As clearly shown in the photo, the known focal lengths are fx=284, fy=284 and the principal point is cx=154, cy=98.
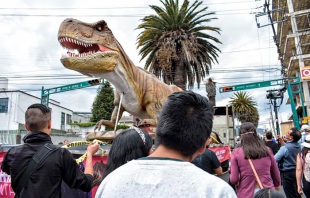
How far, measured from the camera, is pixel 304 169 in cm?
441

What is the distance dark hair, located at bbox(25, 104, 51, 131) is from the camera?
2.33 meters

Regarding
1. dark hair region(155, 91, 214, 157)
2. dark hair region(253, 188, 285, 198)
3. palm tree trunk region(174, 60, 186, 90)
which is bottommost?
dark hair region(253, 188, 285, 198)

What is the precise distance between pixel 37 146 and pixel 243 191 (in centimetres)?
231

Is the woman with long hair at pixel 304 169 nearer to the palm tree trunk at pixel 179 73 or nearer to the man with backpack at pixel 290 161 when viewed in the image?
the man with backpack at pixel 290 161

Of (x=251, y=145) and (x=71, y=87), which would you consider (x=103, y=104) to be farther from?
(x=251, y=145)

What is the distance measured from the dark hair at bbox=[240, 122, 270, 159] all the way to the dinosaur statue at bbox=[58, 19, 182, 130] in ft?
5.55

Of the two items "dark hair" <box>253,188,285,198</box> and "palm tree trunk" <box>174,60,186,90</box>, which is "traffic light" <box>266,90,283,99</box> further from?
"dark hair" <box>253,188,285,198</box>

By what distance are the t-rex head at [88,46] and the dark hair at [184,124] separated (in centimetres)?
300

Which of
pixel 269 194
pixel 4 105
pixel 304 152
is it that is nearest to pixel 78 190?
pixel 269 194

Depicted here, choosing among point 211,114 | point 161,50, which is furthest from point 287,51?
point 211,114

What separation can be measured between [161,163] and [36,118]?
158 centimetres

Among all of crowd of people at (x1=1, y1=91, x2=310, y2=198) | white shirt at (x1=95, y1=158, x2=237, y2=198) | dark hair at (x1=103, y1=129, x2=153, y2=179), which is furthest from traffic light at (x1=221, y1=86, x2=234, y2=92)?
white shirt at (x1=95, y1=158, x2=237, y2=198)

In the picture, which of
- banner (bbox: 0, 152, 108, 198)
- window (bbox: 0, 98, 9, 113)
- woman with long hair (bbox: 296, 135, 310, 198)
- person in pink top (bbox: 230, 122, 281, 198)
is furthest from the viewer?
window (bbox: 0, 98, 9, 113)

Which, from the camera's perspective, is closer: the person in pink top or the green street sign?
the person in pink top
